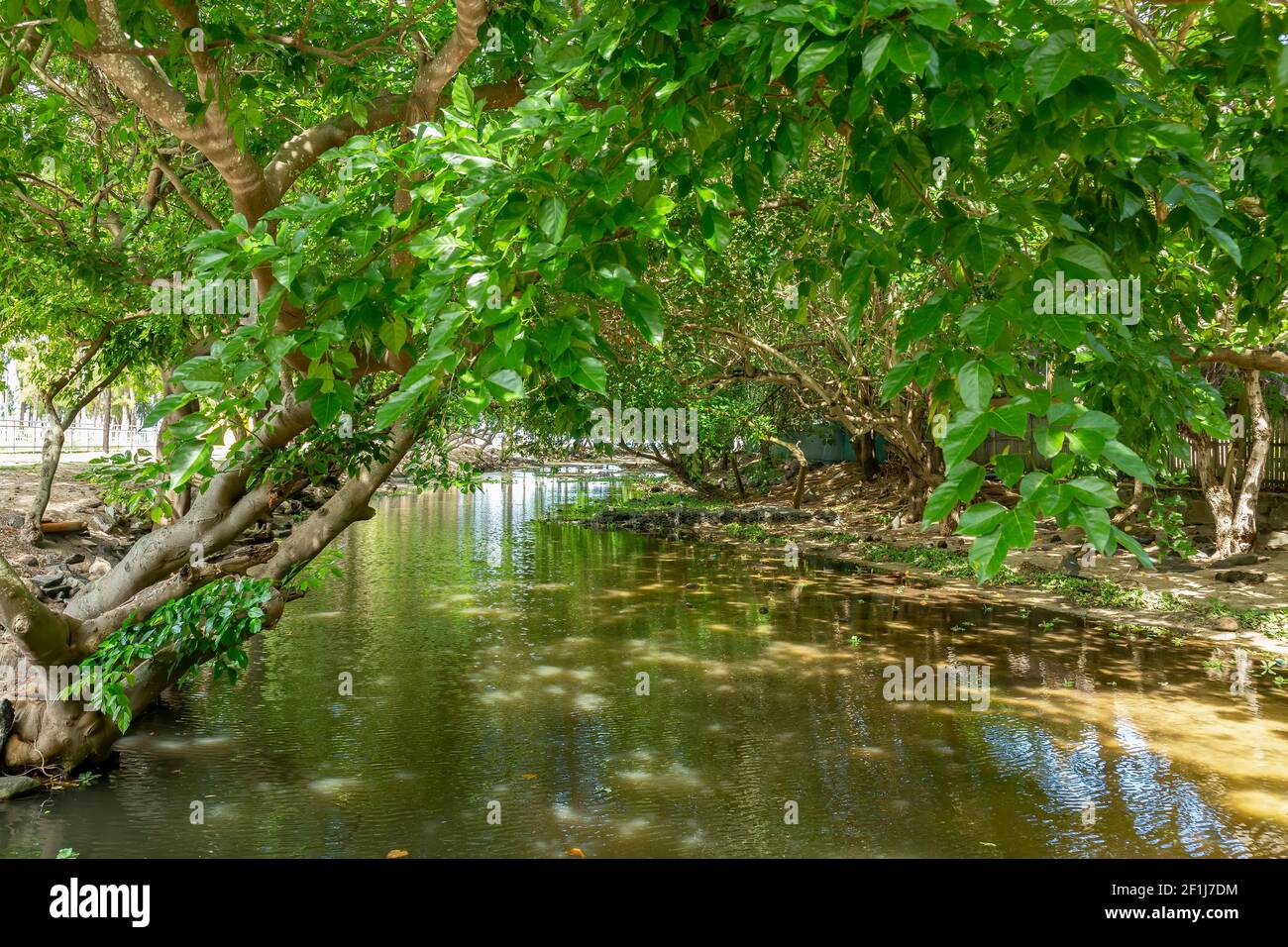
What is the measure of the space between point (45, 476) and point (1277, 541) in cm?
1945

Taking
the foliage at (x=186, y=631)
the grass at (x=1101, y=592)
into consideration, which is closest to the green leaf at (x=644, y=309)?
the foliage at (x=186, y=631)

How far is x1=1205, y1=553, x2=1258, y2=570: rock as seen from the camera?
1382 centimetres

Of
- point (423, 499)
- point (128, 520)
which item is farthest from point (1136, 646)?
point (423, 499)

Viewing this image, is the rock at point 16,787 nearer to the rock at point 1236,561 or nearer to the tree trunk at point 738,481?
the rock at point 1236,561

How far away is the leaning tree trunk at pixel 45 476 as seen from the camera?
561 inches

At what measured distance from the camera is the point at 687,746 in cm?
816

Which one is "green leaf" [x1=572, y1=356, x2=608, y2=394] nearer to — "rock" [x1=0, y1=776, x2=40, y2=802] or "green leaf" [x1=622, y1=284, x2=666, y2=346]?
"green leaf" [x1=622, y1=284, x2=666, y2=346]

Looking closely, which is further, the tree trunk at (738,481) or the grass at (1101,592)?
the tree trunk at (738,481)

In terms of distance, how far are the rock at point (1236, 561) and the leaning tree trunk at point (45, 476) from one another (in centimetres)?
1766

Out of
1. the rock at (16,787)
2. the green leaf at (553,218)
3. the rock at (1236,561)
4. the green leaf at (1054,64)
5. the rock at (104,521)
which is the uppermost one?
the green leaf at (1054,64)

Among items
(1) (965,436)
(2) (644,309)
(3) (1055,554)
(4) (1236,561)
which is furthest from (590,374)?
(3) (1055,554)

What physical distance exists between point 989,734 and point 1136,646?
4.20 meters

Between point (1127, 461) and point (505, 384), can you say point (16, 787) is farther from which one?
point (1127, 461)

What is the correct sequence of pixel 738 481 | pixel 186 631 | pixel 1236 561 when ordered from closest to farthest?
pixel 186 631, pixel 1236 561, pixel 738 481
